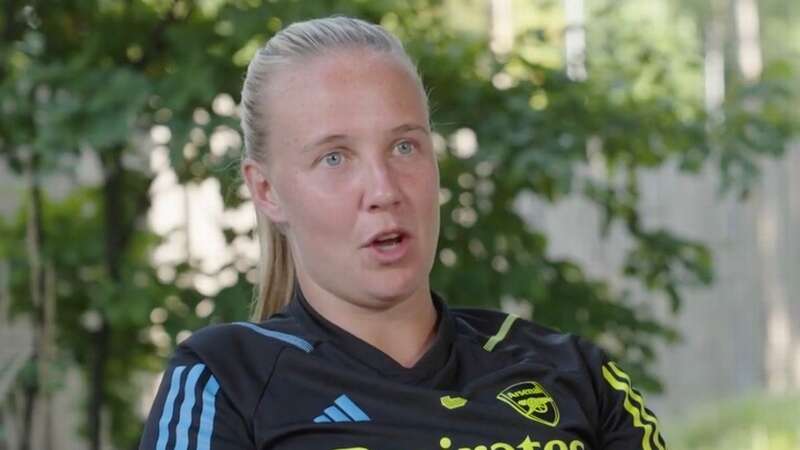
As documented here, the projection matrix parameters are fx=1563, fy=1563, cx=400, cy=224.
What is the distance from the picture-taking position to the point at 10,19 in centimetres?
363

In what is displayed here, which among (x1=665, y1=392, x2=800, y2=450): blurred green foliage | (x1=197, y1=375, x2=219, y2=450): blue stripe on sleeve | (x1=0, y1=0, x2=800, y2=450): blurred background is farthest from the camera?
(x1=665, y1=392, x2=800, y2=450): blurred green foliage

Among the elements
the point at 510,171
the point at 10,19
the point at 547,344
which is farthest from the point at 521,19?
the point at 547,344

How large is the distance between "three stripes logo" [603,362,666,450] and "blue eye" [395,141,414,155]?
35cm

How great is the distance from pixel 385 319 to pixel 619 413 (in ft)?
0.96

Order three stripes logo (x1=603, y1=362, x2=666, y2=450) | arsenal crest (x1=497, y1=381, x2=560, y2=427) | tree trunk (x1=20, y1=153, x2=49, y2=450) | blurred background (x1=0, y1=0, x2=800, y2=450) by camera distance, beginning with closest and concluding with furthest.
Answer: arsenal crest (x1=497, y1=381, x2=560, y2=427) → three stripes logo (x1=603, y1=362, x2=666, y2=450) → blurred background (x1=0, y1=0, x2=800, y2=450) → tree trunk (x1=20, y1=153, x2=49, y2=450)

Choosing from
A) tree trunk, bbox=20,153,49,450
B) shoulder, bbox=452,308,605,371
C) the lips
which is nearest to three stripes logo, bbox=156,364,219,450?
the lips

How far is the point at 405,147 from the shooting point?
160 centimetres

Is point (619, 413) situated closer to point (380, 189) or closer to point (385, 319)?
point (385, 319)

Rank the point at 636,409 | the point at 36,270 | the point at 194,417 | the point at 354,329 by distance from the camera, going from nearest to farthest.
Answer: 1. the point at 194,417
2. the point at 354,329
3. the point at 636,409
4. the point at 36,270

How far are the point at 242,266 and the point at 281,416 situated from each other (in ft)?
6.48

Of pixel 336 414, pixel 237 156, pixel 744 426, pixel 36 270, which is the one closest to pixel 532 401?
pixel 336 414

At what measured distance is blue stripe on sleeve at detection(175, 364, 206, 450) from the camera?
151 cm

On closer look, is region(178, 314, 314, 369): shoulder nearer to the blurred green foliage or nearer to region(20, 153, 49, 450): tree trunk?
region(20, 153, 49, 450): tree trunk

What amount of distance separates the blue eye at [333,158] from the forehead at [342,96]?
0.02 m
